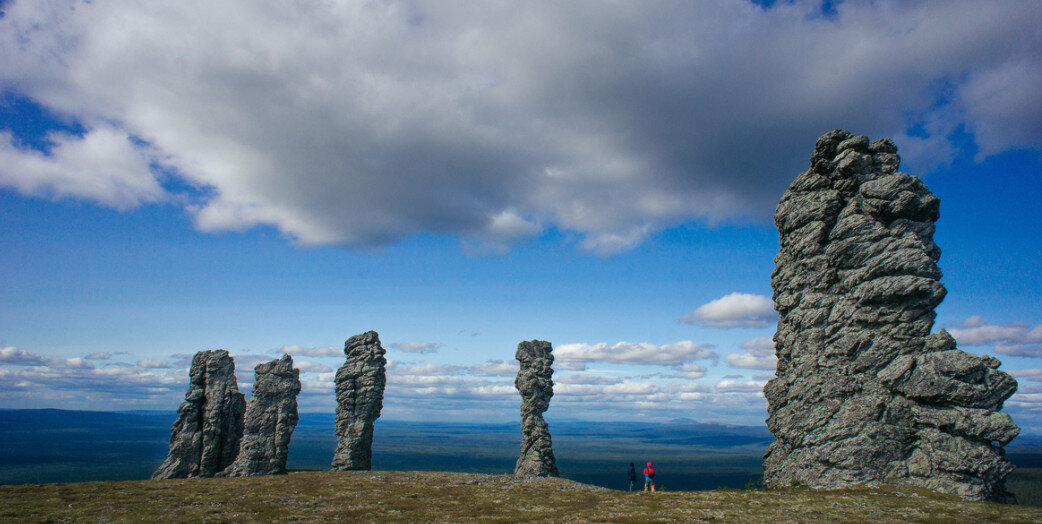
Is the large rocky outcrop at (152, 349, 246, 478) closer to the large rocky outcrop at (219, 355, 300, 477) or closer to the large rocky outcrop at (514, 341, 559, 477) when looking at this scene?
the large rocky outcrop at (219, 355, 300, 477)

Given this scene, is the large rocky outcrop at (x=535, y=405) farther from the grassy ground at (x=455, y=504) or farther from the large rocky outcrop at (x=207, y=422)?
the large rocky outcrop at (x=207, y=422)

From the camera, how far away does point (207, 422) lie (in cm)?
5444

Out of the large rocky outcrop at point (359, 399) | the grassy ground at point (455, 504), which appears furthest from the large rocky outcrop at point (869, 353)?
the large rocky outcrop at point (359, 399)

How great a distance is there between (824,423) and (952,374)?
30.2 feet

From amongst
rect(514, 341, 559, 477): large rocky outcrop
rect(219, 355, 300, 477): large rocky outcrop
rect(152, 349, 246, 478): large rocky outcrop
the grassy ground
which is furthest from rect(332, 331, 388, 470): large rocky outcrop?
the grassy ground

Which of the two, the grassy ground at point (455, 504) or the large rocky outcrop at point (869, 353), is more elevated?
the large rocky outcrop at point (869, 353)

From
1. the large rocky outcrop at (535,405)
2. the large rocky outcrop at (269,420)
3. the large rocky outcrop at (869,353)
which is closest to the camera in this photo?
the large rocky outcrop at (869,353)

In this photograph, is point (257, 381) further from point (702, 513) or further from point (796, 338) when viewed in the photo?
point (796, 338)

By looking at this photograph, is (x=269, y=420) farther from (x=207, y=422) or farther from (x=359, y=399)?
(x=359, y=399)

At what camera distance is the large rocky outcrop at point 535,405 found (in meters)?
55.2

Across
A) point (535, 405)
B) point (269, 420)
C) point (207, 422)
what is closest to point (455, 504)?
point (535, 405)

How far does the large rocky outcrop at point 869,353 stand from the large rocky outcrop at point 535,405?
22.8 m

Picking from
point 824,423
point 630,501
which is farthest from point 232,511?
point 824,423

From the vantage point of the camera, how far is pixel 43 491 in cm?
3569
